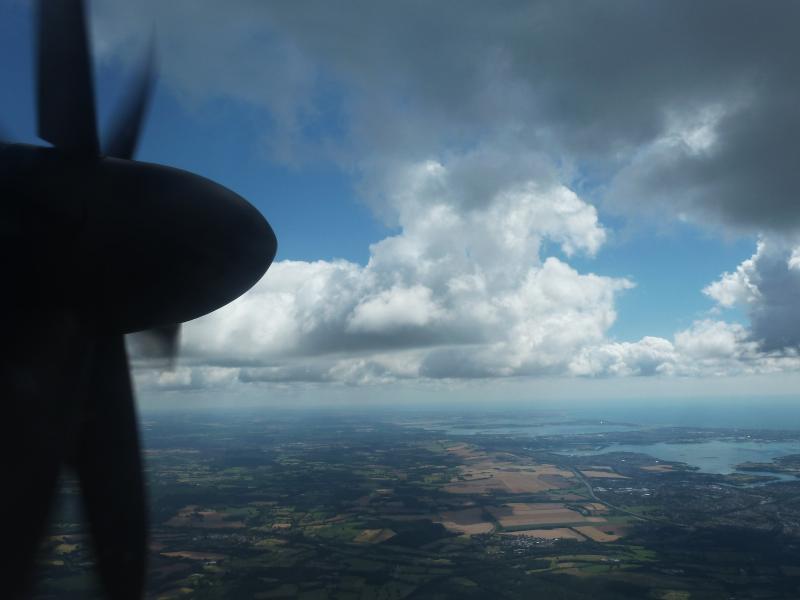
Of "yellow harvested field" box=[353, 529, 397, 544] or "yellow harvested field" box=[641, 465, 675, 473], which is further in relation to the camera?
"yellow harvested field" box=[641, 465, 675, 473]

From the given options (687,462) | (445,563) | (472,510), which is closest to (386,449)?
(472,510)

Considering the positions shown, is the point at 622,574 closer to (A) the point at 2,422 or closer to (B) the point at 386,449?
(A) the point at 2,422

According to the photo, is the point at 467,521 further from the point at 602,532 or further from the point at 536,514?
the point at 602,532

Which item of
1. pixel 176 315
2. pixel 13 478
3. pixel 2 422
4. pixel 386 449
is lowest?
pixel 386 449

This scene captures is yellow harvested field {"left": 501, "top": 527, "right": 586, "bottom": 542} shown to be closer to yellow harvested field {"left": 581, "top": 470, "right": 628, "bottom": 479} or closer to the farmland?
the farmland

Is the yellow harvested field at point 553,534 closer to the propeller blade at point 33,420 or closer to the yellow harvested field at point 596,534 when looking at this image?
the yellow harvested field at point 596,534

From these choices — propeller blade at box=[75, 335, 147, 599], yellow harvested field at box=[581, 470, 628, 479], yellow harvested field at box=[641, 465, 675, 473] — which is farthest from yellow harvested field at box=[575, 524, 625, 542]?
propeller blade at box=[75, 335, 147, 599]
